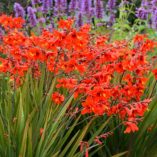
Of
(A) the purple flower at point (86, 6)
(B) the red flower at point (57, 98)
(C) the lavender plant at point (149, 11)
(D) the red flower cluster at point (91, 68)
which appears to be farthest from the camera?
(C) the lavender plant at point (149, 11)

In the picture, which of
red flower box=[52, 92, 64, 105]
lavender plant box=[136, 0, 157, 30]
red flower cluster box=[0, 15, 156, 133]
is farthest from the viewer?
lavender plant box=[136, 0, 157, 30]

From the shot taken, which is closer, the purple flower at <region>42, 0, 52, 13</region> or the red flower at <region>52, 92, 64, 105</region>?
the red flower at <region>52, 92, 64, 105</region>

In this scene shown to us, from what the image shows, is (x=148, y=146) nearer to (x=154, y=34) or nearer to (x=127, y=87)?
(x=127, y=87)

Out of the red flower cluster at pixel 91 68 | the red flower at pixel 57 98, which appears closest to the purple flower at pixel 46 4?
the red flower cluster at pixel 91 68

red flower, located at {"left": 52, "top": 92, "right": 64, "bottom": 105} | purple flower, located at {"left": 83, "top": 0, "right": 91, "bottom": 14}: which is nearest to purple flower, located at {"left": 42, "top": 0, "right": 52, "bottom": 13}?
purple flower, located at {"left": 83, "top": 0, "right": 91, "bottom": 14}

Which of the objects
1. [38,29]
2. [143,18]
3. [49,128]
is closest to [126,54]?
[49,128]

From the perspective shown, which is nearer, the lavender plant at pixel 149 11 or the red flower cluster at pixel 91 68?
the red flower cluster at pixel 91 68

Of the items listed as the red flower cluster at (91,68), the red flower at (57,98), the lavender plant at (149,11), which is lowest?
the lavender plant at (149,11)

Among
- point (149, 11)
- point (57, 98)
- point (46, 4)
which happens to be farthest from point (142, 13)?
point (57, 98)

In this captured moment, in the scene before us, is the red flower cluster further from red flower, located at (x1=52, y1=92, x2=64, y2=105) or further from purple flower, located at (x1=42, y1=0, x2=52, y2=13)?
purple flower, located at (x1=42, y1=0, x2=52, y2=13)

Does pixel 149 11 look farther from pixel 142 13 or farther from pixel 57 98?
pixel 57 98

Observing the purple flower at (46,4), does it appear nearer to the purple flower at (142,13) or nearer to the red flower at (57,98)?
the purple flower at (142,13)

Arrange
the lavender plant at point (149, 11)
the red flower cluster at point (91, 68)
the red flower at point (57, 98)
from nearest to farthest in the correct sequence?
the red flower cluster at point (91, 68)
the red flower at point (57, 98)
the lavender plant at point (149, 11)

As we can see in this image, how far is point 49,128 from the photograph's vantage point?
2586mm
